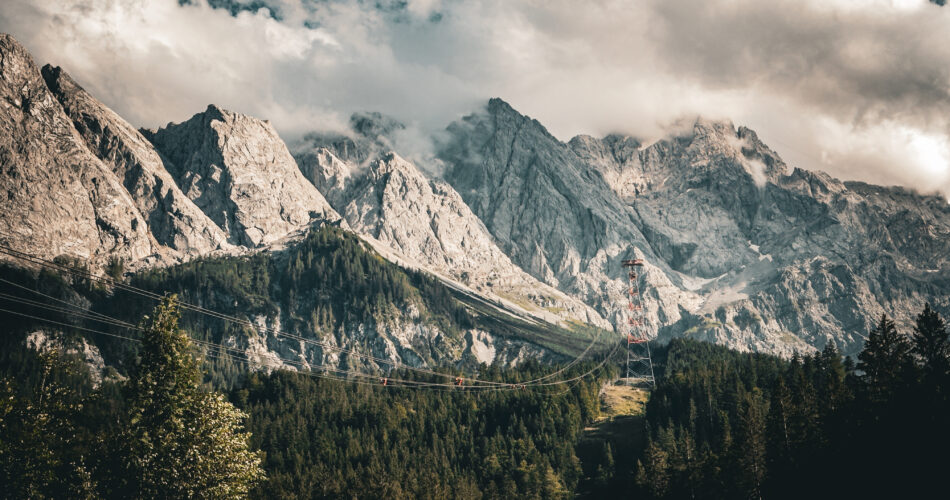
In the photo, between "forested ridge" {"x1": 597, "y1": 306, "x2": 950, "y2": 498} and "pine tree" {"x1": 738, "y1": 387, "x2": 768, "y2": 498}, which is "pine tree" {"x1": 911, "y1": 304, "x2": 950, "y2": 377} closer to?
"forested ridge" {"x1": 597, "y1": 306, "x2": 950, "y2": 498}

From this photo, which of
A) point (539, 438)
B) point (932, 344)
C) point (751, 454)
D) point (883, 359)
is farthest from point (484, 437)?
point (932, 344)

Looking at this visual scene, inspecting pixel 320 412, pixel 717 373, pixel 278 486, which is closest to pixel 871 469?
pixel 278 486

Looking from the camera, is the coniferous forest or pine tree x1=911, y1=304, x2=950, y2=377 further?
pine tree x1=911, y1=304, x2=950, y2=377

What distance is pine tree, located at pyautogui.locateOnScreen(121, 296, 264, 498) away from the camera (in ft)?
111

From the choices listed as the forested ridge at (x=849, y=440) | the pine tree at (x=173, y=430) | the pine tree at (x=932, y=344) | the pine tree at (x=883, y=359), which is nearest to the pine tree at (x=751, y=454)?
the forested ridge at (x=849, y=440)

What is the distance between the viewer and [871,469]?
6347 centimetres

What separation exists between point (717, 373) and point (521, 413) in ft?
169

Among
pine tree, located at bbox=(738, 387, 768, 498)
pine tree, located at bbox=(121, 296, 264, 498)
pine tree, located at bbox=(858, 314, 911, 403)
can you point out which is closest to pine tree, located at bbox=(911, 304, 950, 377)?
pine tree, located at bbox=(858, 314, 911, 403)

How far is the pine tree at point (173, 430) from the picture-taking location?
3378 centimetres

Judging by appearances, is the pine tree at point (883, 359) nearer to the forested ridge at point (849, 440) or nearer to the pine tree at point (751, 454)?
the forested ridge at point (849, 440)

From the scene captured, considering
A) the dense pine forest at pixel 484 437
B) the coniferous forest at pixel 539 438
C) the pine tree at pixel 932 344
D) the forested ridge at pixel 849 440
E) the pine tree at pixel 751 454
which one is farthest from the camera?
the pine tree at pixel 751 454

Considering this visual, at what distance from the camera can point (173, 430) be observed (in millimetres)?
34594

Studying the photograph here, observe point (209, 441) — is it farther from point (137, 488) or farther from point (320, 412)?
point (320, 412)

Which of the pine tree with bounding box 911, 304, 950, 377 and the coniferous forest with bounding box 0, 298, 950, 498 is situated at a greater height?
the pine tree with bounding box 911, 304, 950, 377
